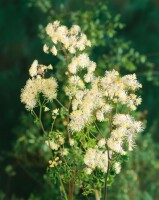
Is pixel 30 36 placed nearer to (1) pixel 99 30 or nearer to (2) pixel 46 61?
(2) pixel 46 61

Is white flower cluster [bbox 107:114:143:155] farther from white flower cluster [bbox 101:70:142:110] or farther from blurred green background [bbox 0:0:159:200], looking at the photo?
blurred green background [bbox 0:0:159:200]

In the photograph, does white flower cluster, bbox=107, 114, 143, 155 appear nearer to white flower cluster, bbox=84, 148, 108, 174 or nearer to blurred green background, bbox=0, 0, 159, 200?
white flower cluster, bbox=84, 148, 108, 174

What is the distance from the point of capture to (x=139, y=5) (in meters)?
3.13

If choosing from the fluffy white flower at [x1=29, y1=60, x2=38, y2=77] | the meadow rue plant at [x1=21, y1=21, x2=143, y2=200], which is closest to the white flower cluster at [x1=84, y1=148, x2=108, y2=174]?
the meadow rue plant at [x1=21, y1=21, x2=143, y2=200]

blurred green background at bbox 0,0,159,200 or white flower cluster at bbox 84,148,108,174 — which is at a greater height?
blurred green background at bbox 0,0,159,200

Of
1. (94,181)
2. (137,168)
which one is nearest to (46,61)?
(137,168)

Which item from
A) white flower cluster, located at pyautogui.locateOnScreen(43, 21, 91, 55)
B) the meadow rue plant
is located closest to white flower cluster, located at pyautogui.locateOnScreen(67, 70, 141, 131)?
the meadow rue plant

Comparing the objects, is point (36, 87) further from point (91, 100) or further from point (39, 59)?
point (39, 59)

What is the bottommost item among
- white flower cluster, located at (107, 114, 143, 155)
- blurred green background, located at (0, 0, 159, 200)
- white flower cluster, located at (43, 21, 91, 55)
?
white flower cluster, located at (107, 114, 143, 155)

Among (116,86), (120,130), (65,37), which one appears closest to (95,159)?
(120,130)

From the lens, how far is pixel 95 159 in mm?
1271

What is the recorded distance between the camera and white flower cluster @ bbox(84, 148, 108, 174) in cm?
126

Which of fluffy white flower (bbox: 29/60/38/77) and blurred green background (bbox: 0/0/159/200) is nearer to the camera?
fluffy white flower (bbox: 29/60/38/77)

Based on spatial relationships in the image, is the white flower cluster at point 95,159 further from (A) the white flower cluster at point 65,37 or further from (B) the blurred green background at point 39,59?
(B) the blurred green background at point 39,59
